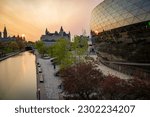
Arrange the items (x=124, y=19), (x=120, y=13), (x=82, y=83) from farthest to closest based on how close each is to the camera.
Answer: (x=120, y=13)
(x=124, y=19)
(x=82, y=83)

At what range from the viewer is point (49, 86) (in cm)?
1688

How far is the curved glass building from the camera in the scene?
58.9 ft

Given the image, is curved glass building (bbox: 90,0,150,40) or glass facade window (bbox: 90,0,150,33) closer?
curved glass building (bbox: 90,0,150,40)

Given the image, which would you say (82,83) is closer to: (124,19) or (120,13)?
(124,19)

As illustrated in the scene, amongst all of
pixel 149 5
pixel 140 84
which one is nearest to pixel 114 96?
pixel 140 84

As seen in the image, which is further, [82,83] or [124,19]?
[124,19]

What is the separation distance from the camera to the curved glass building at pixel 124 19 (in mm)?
17938

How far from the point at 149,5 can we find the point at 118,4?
539 cm

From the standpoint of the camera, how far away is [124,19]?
20562mm

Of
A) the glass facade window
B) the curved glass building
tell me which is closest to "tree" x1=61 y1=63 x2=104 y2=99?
the curved glass building

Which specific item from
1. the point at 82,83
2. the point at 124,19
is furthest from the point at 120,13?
the point at 82,83

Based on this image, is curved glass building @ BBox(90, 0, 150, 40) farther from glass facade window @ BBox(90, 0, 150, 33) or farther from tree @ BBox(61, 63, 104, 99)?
tree @ BBox(61, 63, 104, 99)

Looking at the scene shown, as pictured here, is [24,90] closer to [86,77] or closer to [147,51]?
[86,77]

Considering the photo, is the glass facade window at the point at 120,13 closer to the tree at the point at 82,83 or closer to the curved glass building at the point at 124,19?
the curved glass building at the point at 124,19
